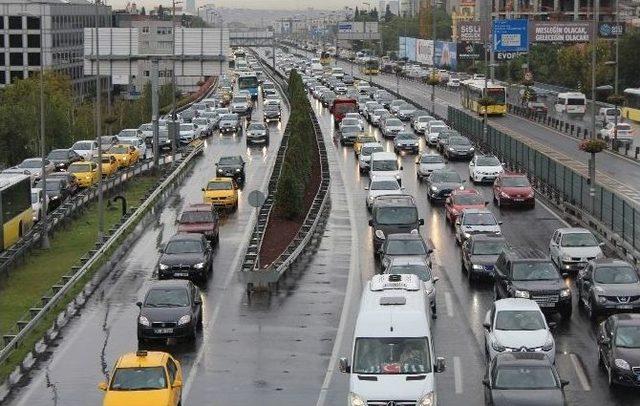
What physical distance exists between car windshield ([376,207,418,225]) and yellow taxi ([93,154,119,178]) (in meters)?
26.6

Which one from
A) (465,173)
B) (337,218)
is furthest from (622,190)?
(337,218)

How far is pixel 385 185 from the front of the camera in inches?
2167

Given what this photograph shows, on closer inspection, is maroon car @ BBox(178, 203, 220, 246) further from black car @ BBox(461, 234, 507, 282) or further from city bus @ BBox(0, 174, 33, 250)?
black car @ BBox(461, 234, 507, 282)

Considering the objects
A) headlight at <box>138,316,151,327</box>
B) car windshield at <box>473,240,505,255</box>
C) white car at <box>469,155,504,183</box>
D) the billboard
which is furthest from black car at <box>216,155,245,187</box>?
the billboard

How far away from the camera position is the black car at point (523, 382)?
23641 mm

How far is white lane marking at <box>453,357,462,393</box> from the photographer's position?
89.9ft

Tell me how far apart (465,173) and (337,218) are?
51.8ft

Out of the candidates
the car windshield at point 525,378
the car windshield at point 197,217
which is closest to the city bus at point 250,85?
the car windshield at point 197,217

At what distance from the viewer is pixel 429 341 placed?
2477 centimetres

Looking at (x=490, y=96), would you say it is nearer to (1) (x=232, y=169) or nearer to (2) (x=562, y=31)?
(1) (x=232, y=169)

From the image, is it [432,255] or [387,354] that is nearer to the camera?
[387,354]

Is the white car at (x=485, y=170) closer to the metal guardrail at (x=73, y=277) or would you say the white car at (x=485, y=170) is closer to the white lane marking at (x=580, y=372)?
the metal guardrail at (x=73, y=277)

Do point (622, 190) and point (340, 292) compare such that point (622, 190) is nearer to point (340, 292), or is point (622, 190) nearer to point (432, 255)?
point (432, 255)

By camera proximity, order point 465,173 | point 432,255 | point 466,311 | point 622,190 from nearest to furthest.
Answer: point 466,311
point 432,255
point 622,190
point 465,173
